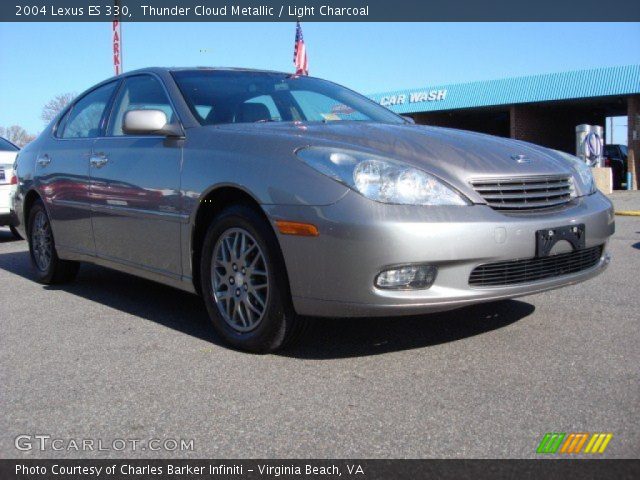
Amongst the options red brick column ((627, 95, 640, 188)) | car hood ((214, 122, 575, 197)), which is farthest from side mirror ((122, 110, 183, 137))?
red brick column ((627, 95, 640, 188))

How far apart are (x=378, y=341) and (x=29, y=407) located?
1.75m

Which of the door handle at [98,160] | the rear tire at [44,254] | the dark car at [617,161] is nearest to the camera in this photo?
the door handle at [98,160]

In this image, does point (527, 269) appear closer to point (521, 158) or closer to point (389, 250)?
point (521, 158)

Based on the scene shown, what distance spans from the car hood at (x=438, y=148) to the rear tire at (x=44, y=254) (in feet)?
8.21

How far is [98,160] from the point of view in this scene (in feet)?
16.0

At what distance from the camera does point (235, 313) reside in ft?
12.4

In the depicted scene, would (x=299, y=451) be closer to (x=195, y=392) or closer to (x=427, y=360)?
(x=195, y=392)

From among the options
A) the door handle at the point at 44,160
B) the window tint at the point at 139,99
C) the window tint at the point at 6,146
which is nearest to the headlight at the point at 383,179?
the window tint at the point at 139,99

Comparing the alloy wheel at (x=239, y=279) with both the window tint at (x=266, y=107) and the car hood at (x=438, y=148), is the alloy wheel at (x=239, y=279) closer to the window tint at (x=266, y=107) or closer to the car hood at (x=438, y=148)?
the car hood at (x=438, y=148)

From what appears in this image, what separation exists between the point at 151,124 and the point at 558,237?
229 centimetres

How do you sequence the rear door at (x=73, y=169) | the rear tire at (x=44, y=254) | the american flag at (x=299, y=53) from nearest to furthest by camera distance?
1. the rear door at (x=73, y=169)
2. the rear tire at (x=44, y=254)
3. the american flag at (x=299, y=53)

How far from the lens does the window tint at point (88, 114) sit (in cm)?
529

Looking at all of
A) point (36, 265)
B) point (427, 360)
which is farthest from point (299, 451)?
point (36, 265)
